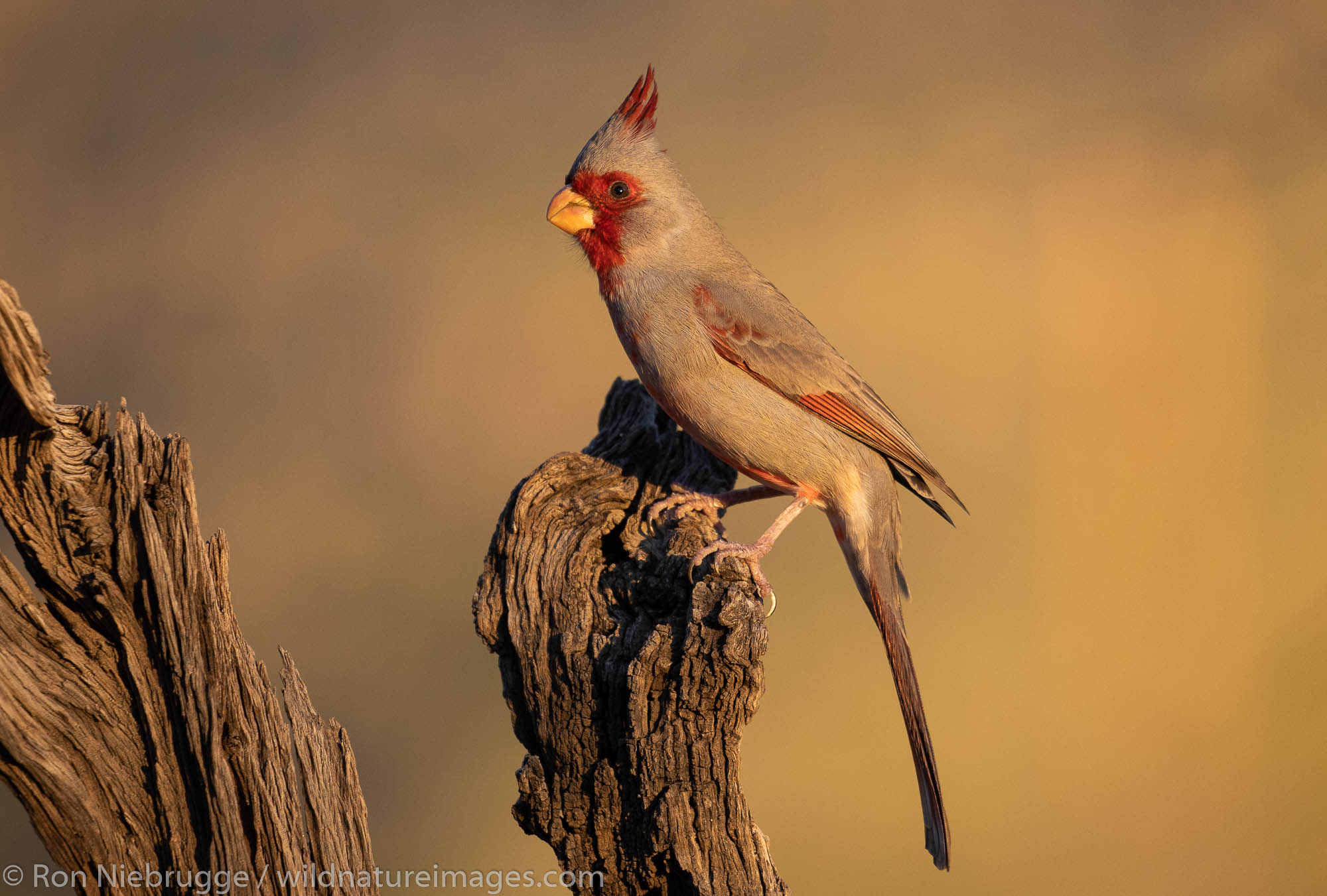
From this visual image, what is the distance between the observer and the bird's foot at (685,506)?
2766 millimetres

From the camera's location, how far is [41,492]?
66.1 inches

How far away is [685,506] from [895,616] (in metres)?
0.67

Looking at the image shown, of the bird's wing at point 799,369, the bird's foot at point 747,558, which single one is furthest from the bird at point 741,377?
the bird's foot at point 747,558

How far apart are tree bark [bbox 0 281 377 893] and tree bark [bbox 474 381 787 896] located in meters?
0.62

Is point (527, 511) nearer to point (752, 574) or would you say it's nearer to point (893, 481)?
point (752, 574)

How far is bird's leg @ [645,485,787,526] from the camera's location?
109 inches

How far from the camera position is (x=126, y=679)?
1728 millimetres

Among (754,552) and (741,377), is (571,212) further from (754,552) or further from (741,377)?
(754,552)

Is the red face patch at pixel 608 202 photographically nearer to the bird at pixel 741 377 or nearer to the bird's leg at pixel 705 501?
the bird at pixel 741 377

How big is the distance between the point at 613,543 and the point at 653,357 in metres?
0.52

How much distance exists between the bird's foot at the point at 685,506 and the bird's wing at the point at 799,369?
1.23 ft

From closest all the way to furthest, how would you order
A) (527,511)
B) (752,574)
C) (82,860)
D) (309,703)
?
(82,860) → (309,703) → (752,574) → (527,511)

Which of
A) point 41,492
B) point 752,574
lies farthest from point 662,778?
point 41,492

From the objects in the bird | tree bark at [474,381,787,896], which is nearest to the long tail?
the bird
